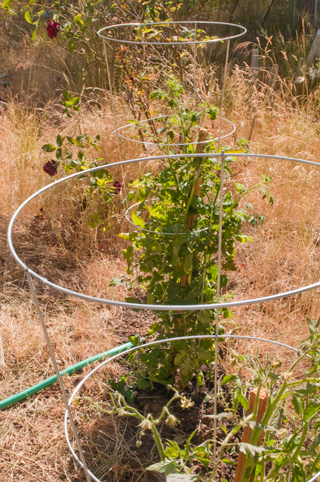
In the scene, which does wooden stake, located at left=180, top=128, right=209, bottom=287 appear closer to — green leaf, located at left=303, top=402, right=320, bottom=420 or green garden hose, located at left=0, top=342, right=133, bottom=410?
green garden hose, located at left=0, top=342, right=133, bottom=410

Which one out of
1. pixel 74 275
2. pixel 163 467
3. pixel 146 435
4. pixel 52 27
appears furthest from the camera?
pixel 74 275

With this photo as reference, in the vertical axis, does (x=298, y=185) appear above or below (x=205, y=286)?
below

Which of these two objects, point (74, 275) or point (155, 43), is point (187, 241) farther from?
point (74, 275)

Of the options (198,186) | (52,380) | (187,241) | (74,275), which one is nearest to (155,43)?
(198,186)

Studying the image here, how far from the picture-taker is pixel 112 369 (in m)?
1.72

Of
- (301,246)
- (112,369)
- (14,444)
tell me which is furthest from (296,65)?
(14,444)

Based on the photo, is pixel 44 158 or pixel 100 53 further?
pixel 100 53

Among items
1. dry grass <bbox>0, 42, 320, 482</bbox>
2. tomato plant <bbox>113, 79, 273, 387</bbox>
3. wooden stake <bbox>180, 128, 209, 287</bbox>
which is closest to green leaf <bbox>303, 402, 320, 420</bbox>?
dry grass <bbox>0, 42, 320, 482</bbox>

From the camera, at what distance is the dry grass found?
61.6 inches

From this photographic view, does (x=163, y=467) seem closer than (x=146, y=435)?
Yes

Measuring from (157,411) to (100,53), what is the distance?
3.80 m

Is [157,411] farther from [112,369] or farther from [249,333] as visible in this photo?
[249,333]

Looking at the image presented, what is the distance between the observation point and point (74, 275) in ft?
7.57

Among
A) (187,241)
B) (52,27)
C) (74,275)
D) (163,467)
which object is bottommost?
(74,275)
